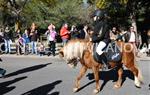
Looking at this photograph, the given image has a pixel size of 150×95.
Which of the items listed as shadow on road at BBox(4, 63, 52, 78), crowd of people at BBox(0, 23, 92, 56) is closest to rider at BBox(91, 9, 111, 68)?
shadow on road at BBox(4, 63, 52, 78)

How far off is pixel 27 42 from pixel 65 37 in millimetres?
2084

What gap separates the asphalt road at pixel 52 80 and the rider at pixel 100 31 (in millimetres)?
1342

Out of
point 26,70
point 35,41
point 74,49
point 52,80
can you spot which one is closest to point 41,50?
point 35,41

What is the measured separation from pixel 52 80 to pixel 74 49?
2.60 m

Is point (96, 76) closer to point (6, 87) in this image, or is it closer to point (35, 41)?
point (6, 87)

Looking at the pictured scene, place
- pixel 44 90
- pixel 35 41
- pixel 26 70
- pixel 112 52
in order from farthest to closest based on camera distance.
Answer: pixel 35 41, pixel 26 70, pixel 44 90, pixel 112 52

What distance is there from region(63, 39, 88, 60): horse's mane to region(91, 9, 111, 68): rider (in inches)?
14.1

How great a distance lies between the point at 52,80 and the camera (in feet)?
46.8

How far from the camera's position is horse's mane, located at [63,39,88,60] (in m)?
12.0

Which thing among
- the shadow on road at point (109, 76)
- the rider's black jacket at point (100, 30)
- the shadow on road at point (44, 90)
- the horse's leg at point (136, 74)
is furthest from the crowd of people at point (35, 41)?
the rider's black jacket at point (100, 30)

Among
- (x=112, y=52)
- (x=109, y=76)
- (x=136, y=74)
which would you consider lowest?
(x=109, y=76)

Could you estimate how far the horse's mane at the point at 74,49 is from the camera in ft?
39.3

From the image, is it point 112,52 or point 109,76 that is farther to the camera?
point 109,76

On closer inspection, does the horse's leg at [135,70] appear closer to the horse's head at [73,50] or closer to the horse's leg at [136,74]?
the horse's leg at [136,74]
